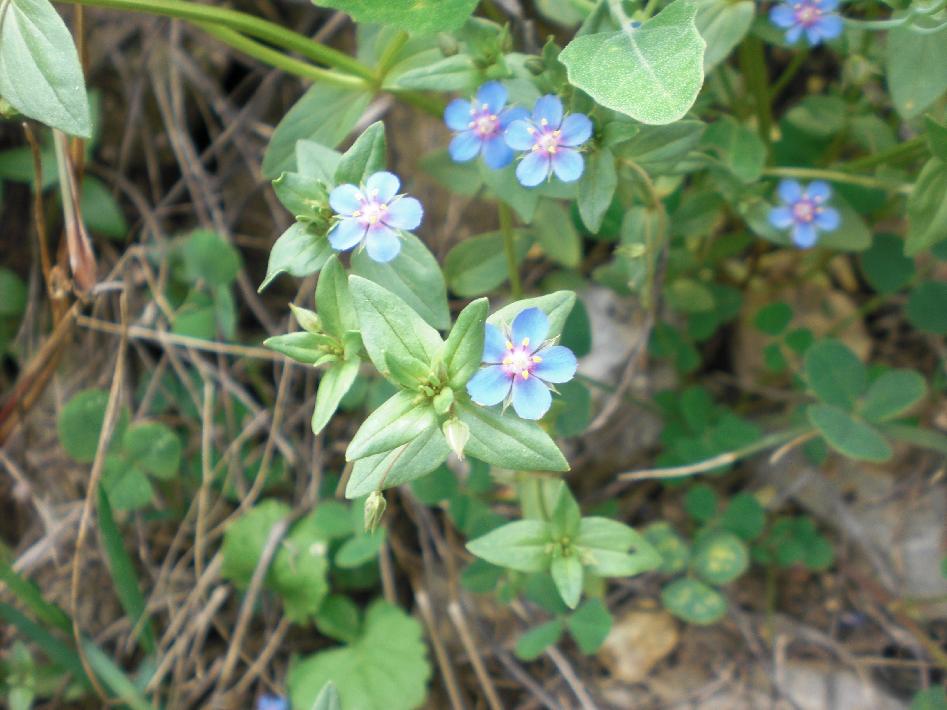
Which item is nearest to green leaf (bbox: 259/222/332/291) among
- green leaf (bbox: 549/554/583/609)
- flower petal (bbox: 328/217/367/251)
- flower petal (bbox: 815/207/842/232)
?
flower petal (bbox: 328/217/367/251)

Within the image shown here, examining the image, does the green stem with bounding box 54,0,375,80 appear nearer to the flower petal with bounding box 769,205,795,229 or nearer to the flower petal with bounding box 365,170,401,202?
the flower petal with bounding box 365,170,401,202

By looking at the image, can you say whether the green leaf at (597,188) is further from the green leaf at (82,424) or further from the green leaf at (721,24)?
the green leaf at (82,424)

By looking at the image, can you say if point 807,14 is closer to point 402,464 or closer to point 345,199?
point 345,199

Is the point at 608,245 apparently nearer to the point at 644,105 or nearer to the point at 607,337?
the point at 607,337

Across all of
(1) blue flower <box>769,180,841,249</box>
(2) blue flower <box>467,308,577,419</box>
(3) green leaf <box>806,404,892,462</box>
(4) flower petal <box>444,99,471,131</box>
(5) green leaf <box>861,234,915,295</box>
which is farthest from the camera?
(5) green leaf <box>861,234,915,295</box>

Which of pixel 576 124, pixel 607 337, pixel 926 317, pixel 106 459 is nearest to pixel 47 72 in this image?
pixel 576 124

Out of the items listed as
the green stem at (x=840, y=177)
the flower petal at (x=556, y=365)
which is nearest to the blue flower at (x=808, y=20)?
the green stem at (x=840, y=177)
